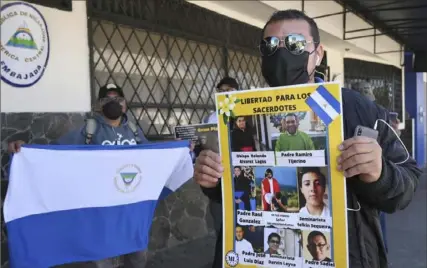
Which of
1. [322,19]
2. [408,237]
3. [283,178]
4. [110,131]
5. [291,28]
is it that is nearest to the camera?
[283,178]

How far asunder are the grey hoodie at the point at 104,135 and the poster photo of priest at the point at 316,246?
9.09ft

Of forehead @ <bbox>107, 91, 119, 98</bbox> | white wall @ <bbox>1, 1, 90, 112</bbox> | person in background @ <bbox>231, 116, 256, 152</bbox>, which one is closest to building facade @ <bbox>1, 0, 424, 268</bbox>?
white wall @ <bbox>1, 1, 90, 112</bbox>

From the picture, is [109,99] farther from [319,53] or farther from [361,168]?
[361,168]

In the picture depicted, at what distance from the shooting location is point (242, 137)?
5.27 feet

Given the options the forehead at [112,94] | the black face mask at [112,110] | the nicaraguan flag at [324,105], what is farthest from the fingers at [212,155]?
the forehead at [112,94]

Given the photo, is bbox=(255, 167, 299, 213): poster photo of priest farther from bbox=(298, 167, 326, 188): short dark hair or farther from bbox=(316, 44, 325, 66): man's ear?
bbox=(316, 44, 325, 66): man's ear

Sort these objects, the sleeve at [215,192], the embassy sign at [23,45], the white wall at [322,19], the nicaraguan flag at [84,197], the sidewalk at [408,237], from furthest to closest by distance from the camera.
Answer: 1. the white wall at [322,19]
2. the sidewalk at [408,237]
3. the embassy sign at [23,45]
4. the nicaraguan flag at [84,197]
5. the sleeve at [215,192]

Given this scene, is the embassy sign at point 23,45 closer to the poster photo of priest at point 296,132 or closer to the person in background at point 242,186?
the person in background at point 242,186

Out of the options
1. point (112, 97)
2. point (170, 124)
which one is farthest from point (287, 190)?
point (170, 124)

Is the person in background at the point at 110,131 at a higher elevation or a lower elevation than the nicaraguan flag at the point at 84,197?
higher

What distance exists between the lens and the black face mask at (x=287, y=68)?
1688 mm

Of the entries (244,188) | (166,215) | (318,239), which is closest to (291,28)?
(244,188)

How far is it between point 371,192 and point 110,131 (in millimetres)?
3024

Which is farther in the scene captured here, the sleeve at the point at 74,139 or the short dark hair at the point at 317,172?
the sleeve at the point at 74,139
